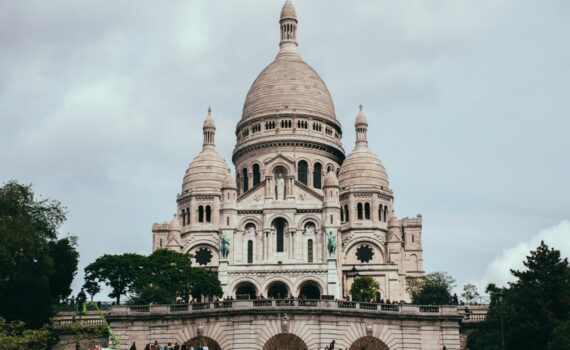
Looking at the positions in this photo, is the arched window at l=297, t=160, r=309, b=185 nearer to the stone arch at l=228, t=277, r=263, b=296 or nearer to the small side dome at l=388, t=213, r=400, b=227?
the small side dome at l=388, t=213, r=400, b=227

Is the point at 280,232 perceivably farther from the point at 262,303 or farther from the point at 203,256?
the point at 262,303

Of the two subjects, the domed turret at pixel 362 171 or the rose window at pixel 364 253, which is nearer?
the rose window at pixel 364 253

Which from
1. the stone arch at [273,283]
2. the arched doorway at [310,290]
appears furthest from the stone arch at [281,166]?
the arched doorway at [310,290]

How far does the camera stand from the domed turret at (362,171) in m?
114

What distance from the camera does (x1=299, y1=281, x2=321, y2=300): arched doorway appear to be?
99.1 meters

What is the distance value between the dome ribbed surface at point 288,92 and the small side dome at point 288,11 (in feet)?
22.4

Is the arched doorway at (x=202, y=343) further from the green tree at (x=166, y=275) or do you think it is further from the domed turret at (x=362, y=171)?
the domed turret at (x=362, y=171)

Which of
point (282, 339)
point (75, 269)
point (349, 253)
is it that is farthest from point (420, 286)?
point (282, 339)

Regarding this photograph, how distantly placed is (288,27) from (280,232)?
110 ft

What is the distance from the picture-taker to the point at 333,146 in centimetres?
12006

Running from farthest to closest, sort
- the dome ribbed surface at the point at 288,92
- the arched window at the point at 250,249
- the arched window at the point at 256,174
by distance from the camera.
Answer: the dome ribbed surface at the point at 288,92, the arched window at the point at 256,174, the arched window at the point at 250,249

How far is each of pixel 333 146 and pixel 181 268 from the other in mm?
38916

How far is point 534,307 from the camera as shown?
58312 millimetres

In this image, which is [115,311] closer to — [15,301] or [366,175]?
[15,301]
